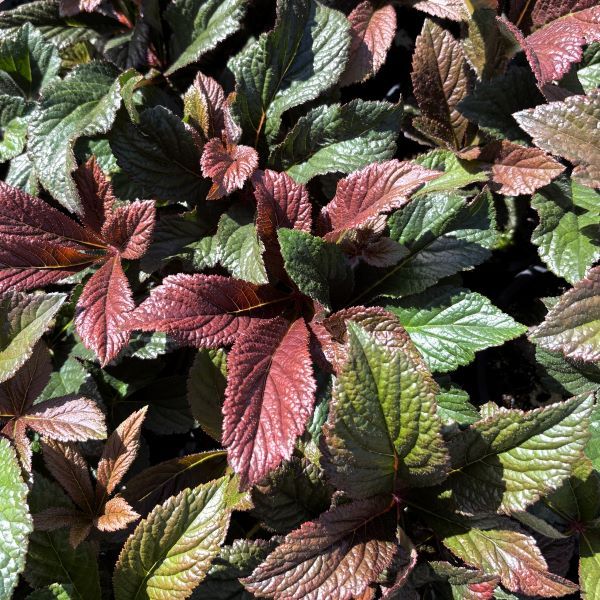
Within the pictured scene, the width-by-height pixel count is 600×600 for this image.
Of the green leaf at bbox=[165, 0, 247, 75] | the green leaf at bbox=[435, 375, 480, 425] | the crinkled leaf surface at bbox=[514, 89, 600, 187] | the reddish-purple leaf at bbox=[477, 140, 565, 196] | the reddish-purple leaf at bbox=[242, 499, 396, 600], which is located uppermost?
the crinkled leaf surface at bbox=[514, 89, 600, 187]

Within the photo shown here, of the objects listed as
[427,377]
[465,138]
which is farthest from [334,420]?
[465,138]

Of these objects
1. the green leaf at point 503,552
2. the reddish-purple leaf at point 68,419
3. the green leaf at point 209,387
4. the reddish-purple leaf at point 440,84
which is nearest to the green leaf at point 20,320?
the reddish-purple leaf at point 68,419

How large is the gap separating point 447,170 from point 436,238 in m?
0.23

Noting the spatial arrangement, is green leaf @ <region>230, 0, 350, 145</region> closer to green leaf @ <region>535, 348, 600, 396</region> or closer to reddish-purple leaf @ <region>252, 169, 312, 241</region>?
reddish-purple leaf @ <region>252, 169, 312, 241</region>

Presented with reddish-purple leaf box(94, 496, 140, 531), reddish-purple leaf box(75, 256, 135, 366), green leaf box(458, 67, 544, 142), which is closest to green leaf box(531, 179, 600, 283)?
green leaf box(458, 67, 544, 142)

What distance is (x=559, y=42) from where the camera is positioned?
3.97ft

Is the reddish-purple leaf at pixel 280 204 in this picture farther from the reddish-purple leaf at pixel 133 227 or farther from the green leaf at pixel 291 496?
the green leaf at pixel 291 496

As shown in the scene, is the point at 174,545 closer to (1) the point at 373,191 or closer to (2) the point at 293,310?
(2) the point at 293,310

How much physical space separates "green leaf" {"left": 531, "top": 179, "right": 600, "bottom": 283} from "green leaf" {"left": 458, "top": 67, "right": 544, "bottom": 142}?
0.47 ft

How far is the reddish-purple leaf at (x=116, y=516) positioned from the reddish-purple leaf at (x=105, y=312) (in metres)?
0.25

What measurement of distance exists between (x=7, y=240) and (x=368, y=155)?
27.1 inches

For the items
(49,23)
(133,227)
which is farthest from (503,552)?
(49,23)

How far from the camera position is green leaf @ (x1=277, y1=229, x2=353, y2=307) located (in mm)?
1029

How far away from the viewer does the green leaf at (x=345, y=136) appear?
1.23 m
